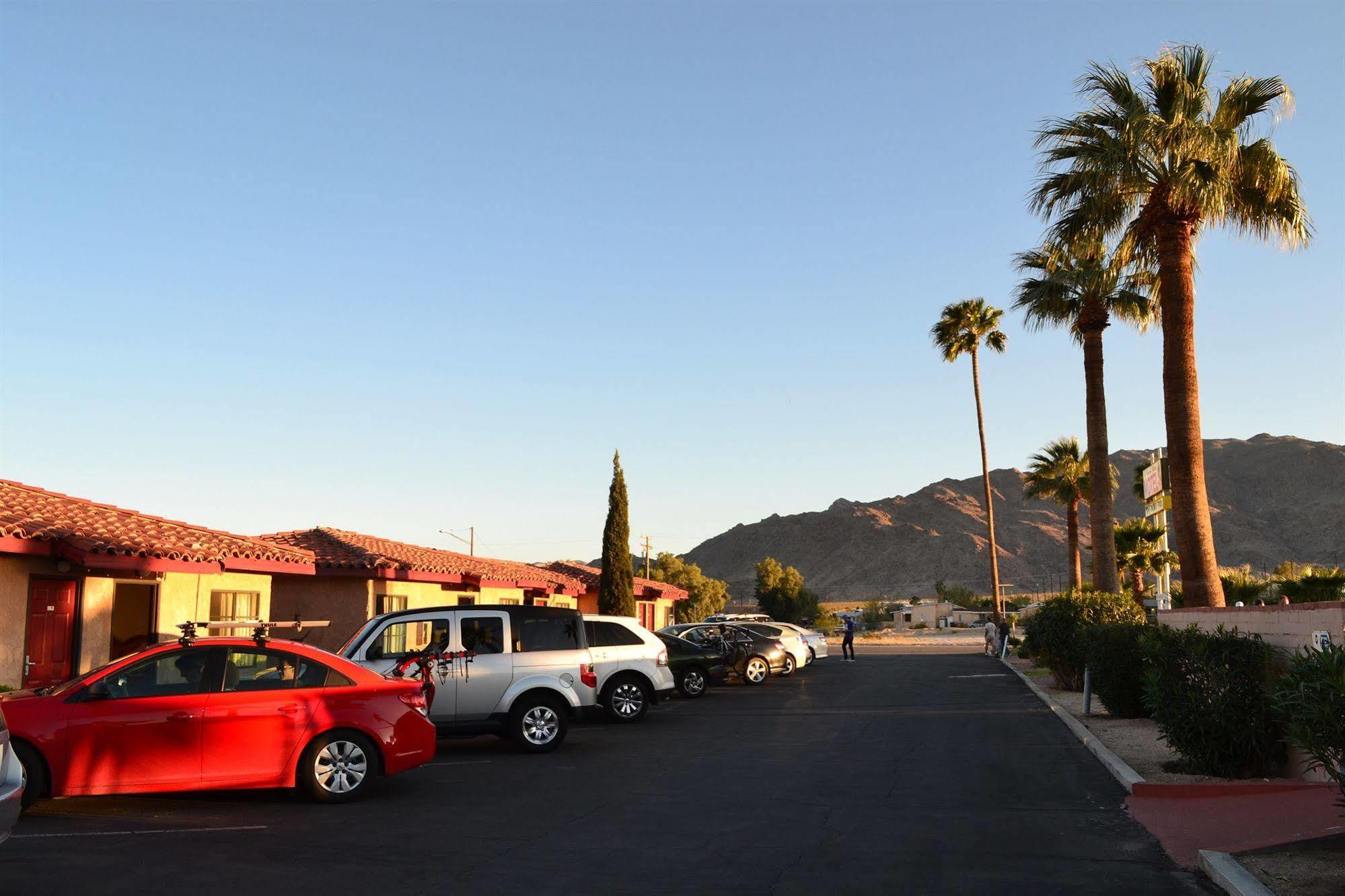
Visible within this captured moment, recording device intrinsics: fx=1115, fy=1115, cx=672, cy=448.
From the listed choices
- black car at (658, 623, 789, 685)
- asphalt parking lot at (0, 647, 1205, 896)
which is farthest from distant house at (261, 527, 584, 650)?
asphalt parking lot at (0, 647, 1205, 896)

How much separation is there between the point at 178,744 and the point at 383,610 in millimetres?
16564

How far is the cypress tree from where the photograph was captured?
38688 mm

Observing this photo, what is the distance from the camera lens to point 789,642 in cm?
3459

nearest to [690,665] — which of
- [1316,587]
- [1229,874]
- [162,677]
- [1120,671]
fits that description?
[1120,671]

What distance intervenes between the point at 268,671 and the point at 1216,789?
370 inches

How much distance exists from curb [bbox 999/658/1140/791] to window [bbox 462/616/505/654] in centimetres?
770

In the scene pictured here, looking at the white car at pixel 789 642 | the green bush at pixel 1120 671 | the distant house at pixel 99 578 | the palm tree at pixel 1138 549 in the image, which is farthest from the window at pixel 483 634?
the palm tree at pixel 1138 549

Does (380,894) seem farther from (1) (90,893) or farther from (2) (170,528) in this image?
(2) (170,528)

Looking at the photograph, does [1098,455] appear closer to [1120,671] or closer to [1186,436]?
[1186,436]

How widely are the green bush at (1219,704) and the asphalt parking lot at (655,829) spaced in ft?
3.28

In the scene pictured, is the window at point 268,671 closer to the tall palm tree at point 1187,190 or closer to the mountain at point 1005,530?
the tall palm tree at point 1187,190

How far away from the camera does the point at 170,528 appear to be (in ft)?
65.9

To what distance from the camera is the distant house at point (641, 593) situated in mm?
45094

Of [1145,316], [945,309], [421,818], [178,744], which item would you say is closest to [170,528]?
[178,744]
